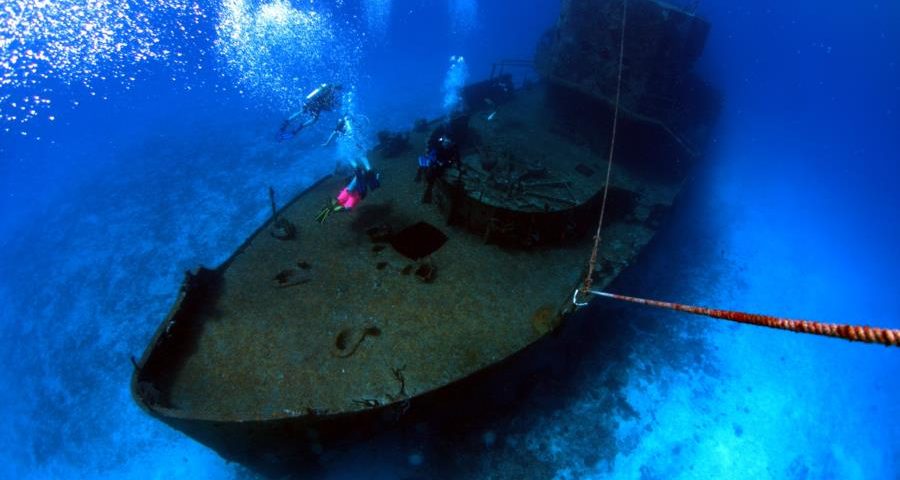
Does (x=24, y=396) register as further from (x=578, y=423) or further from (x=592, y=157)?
(x=592, y=157)

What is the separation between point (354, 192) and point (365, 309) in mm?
2915

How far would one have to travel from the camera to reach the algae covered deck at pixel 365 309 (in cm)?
598

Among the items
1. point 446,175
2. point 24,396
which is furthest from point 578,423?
point 24,396

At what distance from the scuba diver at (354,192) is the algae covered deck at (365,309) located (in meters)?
0.28

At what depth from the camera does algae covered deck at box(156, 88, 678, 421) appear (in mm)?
5980

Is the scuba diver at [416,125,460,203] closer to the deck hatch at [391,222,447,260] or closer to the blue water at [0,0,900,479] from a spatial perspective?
the deck hatch at [391,222,447,260]

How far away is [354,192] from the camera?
879cm

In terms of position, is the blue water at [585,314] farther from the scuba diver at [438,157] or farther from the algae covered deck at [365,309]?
the scuba diver at [438,157]

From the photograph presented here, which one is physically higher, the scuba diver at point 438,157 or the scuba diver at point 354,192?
the scuba diver at point 438,157

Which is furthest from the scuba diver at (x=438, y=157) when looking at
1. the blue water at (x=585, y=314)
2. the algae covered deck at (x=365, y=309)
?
the blue water at (x=585, y=314)

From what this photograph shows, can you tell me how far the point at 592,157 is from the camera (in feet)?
38.2

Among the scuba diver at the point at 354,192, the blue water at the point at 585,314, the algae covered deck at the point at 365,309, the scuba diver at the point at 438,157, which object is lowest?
the blue water at the point at 585,314

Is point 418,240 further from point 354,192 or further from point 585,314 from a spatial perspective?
point 585,314

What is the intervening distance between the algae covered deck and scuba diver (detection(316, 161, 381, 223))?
277mm
